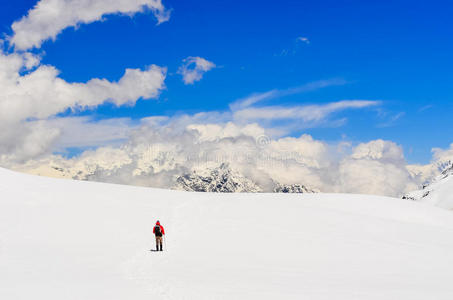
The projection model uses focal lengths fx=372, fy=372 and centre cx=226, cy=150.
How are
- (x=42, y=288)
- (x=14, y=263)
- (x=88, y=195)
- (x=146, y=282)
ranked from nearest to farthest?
(x=42, y=288) < (x=146, y=282) < (x=14, y=263) < (x=88, y=195)

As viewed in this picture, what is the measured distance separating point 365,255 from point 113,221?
64.7 feet

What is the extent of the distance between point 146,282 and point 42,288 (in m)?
3.98

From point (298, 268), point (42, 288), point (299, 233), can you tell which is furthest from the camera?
point (299, 233)

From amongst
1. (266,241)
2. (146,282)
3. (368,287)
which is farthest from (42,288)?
(266,241)

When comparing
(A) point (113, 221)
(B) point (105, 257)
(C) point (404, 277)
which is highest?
(A) point (113, 221)

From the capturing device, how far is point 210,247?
24453mm

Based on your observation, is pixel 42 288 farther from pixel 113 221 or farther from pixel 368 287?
pixel 113 221

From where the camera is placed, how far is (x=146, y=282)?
52.0ft

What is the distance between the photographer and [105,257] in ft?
67.9

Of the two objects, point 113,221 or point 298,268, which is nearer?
point 298,268

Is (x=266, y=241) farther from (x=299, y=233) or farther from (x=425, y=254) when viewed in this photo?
(x=425, y=254)

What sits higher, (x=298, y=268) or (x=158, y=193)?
(x=158, y=193)

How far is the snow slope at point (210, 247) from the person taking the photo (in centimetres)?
1538

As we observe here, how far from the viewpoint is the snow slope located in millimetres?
15375
